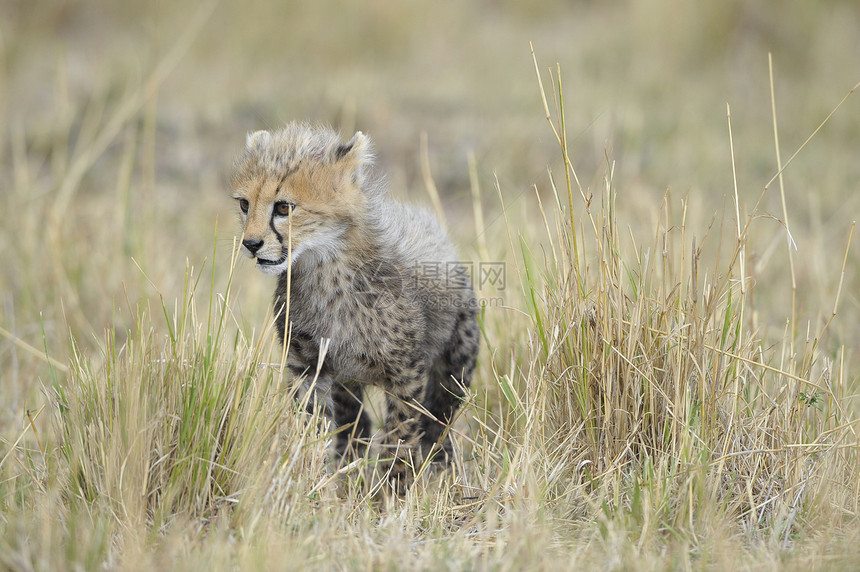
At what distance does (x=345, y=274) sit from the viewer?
304cm

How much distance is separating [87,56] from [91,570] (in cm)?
794

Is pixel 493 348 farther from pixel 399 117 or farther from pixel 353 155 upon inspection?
pixel 399 117

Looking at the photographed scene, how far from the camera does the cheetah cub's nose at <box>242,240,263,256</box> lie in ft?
9.09

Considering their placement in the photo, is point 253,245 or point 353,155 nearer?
point 253,245

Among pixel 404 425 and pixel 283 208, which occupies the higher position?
pixel 283 208

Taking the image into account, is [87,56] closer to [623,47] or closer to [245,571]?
[623,47]

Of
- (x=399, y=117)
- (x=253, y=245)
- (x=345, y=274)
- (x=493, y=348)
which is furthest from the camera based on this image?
(x=399, y=117)

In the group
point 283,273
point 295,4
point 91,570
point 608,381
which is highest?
point 295,4

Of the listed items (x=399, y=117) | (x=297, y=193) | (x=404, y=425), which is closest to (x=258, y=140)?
(x=297, y=193)

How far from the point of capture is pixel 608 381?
2660 millimetres

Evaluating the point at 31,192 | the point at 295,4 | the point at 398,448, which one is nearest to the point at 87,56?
the point at 295,4

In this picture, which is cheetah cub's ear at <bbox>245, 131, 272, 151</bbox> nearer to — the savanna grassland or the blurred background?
the savanna grassland

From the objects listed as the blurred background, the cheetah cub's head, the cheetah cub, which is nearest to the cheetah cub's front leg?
the cheetah cub

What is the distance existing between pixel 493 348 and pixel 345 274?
72cm
